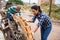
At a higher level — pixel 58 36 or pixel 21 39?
pixel 21 39

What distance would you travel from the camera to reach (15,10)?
8625 mm

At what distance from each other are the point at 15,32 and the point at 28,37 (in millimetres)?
852

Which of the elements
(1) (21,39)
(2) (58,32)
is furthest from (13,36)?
(2) (58,32)

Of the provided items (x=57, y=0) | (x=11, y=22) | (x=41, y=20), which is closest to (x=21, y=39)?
(x=41, y=20)

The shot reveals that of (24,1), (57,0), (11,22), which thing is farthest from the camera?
(24,1)

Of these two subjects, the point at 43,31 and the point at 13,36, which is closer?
the point at 13,36

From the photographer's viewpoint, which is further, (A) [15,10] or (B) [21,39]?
(A) [15,10]

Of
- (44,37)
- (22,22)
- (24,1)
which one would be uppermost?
(22,22)

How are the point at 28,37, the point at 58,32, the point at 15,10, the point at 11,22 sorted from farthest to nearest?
the point at 58,32
the point at 15,10
the point at 11,22
the point at 28,37

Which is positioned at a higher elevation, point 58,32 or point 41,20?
point 41,20

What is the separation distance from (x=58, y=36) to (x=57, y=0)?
13.6 m

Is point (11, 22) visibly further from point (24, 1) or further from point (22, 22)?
point (24, 1)

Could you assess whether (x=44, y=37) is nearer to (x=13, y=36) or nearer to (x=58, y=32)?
(x=13, y=36)

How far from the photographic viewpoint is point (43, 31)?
246 inches
